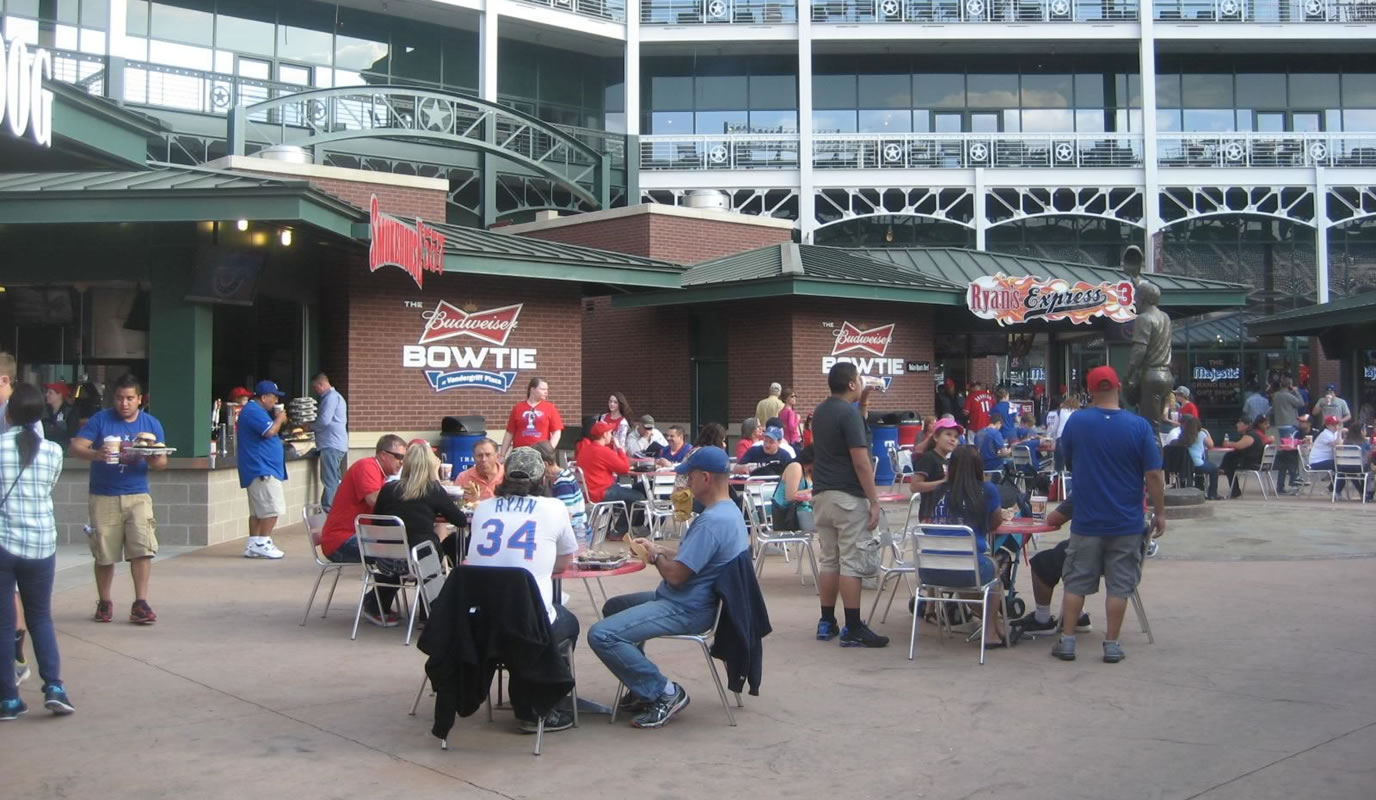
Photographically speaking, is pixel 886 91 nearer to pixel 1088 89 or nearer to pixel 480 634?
pixel 1088 89

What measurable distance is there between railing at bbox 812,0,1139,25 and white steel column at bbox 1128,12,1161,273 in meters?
0.73

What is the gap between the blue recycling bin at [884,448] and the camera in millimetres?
19219

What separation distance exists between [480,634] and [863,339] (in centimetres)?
1599

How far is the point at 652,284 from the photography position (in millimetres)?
17469

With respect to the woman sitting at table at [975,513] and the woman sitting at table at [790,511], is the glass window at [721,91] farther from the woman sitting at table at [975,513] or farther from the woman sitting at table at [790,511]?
the woman sitting at table at [975,513]

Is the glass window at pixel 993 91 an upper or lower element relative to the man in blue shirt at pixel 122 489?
upper

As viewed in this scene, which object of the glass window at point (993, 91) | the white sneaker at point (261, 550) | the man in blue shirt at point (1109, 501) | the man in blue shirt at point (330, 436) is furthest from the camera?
the glass window at point (993, 91)

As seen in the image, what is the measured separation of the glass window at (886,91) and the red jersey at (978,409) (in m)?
13.6

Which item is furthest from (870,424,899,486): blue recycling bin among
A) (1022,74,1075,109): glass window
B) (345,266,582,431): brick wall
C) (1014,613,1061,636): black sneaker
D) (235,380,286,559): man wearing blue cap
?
(1022,74,1075,109): glass window

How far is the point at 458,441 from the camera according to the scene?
50.6 feet

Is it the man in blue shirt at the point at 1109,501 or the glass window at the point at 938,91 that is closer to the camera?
the man in blue shirt at the point at 1109,501

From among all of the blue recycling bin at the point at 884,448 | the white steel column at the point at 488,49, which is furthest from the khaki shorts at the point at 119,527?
the white steel column at the point at 488,49

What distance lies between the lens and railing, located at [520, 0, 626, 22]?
3119cm

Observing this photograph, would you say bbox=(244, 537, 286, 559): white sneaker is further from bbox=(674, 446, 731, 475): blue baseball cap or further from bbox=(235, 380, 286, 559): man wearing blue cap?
bbox=(674, 446, 731, 475): blue baseball cap
